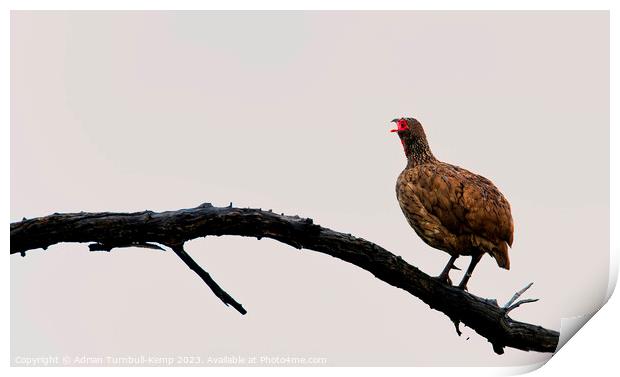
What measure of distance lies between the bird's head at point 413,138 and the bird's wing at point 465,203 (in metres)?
0.28

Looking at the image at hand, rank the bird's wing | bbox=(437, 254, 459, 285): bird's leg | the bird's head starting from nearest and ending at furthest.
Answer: the bird's wing, bbox=(437, 254, 459, 285): bird's leg, the bird's head

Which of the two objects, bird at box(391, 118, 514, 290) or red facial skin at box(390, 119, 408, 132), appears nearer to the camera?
bird at box(391, 118, 514, 290)

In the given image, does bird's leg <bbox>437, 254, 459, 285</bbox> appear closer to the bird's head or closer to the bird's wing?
the bird's wing

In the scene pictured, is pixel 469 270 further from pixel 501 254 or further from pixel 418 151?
pixel 418 151

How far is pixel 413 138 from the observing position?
19.2 ft

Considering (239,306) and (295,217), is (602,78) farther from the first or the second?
(239,306)

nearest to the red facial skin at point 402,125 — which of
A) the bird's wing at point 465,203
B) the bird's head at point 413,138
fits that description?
the bird's head at point 413,138

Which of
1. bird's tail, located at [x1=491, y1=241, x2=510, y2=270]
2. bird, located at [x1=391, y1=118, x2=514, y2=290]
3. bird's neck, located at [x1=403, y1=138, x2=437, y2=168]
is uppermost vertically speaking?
bird's neck, located at [x1=403, y1=138, x2=437, y2=168]

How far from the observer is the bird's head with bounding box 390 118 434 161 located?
5828 mm

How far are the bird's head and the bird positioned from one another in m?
0.18

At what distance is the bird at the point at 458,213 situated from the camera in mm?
5422

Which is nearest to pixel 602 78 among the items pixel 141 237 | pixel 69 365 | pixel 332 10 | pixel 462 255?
pixel 462 255

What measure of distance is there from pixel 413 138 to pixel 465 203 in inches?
29.1

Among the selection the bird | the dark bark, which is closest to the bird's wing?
the bird
